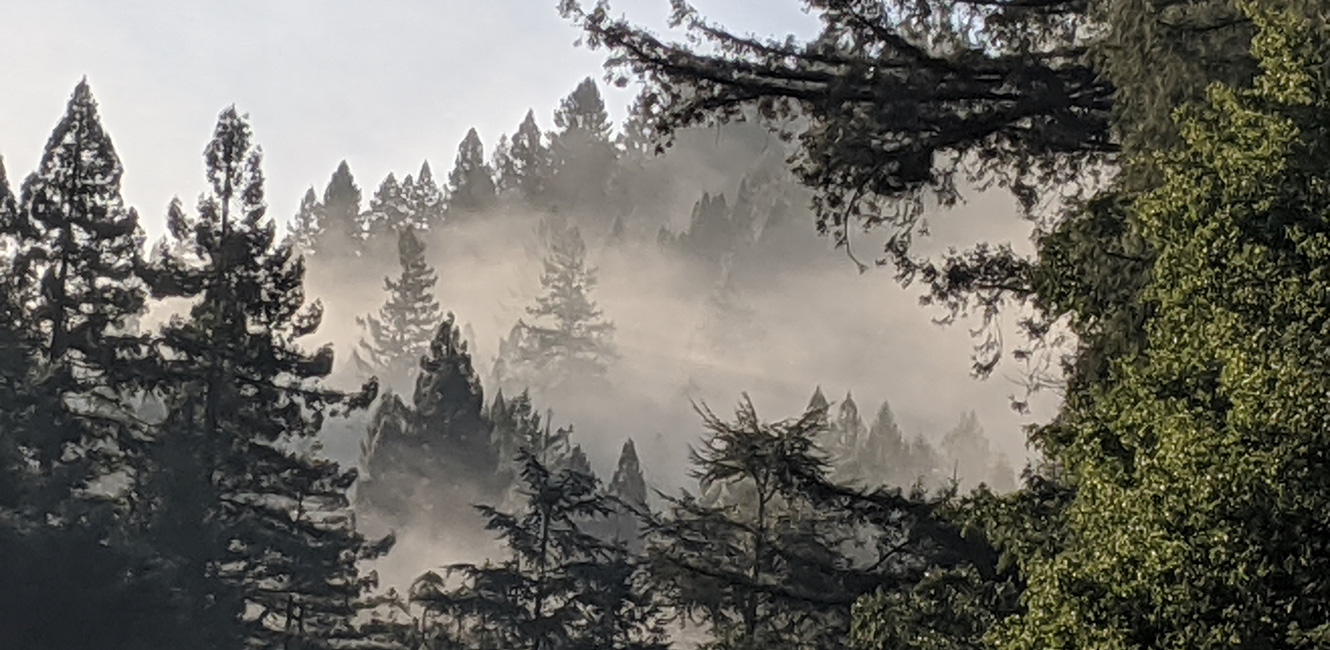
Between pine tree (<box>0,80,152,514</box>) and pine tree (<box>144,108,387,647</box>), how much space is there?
101 cm

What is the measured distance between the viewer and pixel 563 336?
499 feet

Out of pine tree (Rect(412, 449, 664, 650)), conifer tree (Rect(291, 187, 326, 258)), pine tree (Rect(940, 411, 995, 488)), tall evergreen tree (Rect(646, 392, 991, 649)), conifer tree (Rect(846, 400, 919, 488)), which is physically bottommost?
tall evergreen tree (Rect(646, 392, 991, 649))

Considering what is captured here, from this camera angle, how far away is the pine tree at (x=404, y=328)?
144m

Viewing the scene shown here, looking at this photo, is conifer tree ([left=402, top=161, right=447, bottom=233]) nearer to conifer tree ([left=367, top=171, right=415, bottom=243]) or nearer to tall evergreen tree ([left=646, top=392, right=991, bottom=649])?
conifer tree ([left=367, top=171, right=415, bottom=243])

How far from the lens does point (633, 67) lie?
10391mm

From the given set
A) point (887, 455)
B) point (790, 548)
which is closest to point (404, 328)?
point (887, 455)

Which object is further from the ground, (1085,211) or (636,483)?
(636,483)

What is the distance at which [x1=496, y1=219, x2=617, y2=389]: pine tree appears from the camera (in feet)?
497

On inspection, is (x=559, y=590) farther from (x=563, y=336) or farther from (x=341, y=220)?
(x=341, y=220)

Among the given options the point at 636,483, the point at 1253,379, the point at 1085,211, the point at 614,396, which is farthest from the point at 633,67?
the point at 614,396

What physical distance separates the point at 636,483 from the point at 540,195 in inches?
4268

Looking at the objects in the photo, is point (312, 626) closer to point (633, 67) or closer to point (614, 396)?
point (633, 67)

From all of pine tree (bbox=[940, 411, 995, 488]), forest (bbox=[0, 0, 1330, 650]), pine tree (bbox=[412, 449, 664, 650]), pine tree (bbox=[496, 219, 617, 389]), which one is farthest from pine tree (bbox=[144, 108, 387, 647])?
pine tree (bbox=[940, 411, 995, 488])

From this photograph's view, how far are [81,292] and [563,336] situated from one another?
4690 inches
